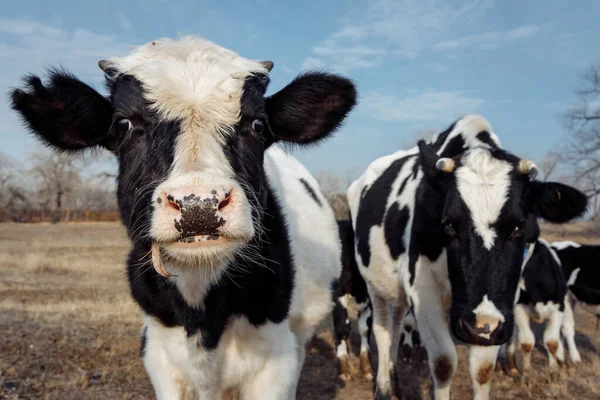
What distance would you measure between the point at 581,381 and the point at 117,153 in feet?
22.4

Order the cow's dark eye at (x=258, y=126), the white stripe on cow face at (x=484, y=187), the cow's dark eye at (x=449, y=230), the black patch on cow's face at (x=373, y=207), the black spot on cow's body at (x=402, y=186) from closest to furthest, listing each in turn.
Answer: the cow's dark eye at (x=258, y=126)
the white stripe on cow face at (x=484, y=187)
the cow's dark eye at (x=449, y=230)
the black spot on cow's body at (x=402, y=186)
the black patch on cow's face at (x=373, y=207)

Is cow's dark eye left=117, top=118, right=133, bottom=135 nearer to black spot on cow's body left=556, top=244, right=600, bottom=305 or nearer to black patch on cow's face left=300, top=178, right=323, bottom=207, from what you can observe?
black patch on cow's face left=300, top=178, right=323, bottom=207

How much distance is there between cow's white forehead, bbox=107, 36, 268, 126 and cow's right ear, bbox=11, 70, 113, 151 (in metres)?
0.25

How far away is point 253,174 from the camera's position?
2.68m

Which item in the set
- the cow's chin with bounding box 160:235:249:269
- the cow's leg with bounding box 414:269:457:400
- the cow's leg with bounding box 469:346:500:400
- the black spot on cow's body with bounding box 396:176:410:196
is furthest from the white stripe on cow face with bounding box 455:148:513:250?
the cow's chin with bounding box 160:235:249:269

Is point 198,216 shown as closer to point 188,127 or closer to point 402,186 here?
point 188,127

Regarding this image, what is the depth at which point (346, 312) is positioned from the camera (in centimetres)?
823

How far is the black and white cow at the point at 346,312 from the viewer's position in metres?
7.30

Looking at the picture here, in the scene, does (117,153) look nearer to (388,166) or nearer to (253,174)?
(253,174)

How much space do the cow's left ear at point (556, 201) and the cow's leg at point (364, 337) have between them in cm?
383

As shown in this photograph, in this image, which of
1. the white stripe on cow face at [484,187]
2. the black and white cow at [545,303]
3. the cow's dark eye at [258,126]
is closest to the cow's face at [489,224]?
the white stripe on cow face at [484,187]

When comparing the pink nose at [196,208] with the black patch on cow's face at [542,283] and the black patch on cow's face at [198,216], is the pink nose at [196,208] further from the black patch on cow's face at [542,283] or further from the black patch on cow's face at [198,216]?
the black patch on cow's face at [542,283]

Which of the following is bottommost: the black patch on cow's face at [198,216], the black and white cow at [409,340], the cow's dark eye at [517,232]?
the black and white cow at [409,340]

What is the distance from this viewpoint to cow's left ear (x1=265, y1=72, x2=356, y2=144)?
3150 mm
